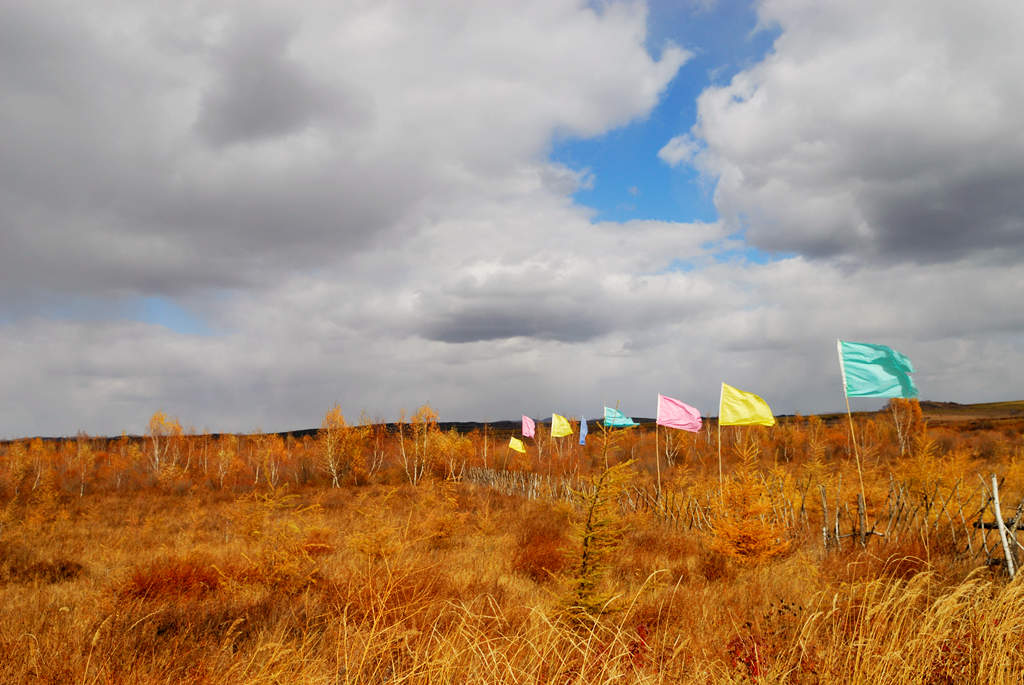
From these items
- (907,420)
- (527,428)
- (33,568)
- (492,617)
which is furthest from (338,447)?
(907,420)

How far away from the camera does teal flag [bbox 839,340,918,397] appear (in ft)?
32.1

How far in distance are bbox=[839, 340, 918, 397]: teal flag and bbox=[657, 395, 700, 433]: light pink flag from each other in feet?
23.3

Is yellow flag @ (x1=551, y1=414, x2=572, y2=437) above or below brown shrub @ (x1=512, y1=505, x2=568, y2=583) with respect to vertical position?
above

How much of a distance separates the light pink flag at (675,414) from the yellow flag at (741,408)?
237 cm

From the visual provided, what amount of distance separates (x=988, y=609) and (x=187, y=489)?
46.0 meters

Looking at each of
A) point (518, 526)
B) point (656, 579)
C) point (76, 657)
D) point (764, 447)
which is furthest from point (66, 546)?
point (764, 447)

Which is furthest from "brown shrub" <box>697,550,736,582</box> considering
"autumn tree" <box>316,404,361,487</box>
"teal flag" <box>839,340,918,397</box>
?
"autumn tree" <box>316,404,361,487</box>

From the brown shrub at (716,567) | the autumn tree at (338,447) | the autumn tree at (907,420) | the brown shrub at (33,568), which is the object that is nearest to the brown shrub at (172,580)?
the brown shrub at (33,568)

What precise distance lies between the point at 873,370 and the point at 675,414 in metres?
7.91

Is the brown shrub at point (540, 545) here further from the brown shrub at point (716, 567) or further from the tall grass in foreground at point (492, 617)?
the brown shrub at point (716, 567)

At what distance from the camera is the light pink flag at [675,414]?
17.1 meters

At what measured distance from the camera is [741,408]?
1470 centimetres

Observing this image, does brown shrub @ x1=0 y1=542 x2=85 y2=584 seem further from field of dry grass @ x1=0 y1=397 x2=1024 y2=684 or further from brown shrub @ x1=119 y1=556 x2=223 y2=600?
brown shrub @ x1=119 y1=556 x2=223 y2=600

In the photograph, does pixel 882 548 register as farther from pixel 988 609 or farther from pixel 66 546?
pixel 66 546
